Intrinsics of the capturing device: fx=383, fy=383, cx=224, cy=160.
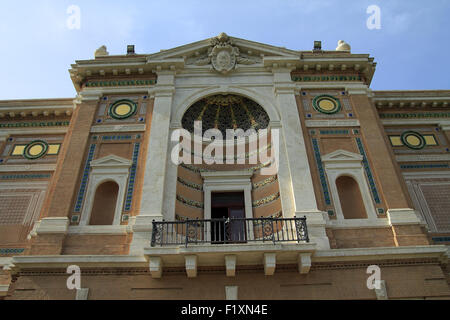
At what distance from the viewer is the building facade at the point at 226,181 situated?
9555 mm

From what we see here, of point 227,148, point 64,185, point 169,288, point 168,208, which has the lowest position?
point 169,288

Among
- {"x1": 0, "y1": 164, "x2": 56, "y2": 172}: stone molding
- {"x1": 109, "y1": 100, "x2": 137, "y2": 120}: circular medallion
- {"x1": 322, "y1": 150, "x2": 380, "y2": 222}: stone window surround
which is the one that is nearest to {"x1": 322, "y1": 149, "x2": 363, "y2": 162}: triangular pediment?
{"x1": 322, "y1": 150, "x2": 380, "y2": 222}: stone window surround

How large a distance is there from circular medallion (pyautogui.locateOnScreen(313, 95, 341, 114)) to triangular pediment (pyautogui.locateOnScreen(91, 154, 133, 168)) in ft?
22.3

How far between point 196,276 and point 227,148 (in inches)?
213

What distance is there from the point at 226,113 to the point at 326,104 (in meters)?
3.73

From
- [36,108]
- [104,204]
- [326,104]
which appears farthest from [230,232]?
[36,108]

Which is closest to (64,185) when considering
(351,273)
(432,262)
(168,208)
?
(168,208)

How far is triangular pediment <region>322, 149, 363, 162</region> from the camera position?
12.1m

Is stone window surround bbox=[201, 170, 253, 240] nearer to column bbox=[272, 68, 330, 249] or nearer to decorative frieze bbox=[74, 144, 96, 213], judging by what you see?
column bbox=[272, 68, 330, 249]

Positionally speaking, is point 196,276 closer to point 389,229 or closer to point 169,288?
point 169,288

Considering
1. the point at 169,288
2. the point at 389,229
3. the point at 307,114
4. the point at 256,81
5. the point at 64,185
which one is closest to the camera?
the point at 169,288

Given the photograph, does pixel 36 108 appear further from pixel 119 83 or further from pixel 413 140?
pixel 413 140

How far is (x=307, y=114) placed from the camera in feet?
44.0

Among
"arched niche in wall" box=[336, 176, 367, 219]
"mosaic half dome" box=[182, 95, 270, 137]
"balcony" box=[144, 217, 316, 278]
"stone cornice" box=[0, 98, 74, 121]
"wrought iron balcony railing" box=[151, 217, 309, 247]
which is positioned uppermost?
"stone cornice" box=[0, 98, 74, 121]
